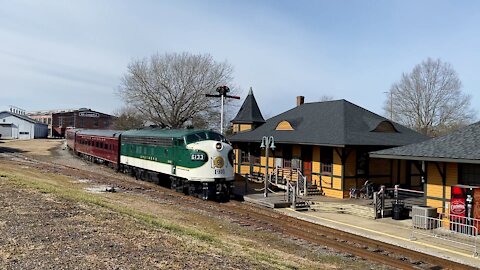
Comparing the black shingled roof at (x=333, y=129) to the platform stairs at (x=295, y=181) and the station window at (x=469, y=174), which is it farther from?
the station window at (x=469, y=174)

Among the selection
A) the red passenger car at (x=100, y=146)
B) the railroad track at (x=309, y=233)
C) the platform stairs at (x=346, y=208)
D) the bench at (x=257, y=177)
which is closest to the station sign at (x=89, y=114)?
the red passenger car at (x=100, y=146)

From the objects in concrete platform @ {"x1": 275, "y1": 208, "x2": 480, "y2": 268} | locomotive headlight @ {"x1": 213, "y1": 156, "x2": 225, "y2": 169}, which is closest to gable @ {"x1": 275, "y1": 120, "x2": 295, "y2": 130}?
locomotive headlight @ {"x1": 213, "y1": 156, "x2": 225, "y2": 169}

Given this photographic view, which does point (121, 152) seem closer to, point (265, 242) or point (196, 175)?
point (196, 175)

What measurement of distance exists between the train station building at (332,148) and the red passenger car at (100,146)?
8.41 metres

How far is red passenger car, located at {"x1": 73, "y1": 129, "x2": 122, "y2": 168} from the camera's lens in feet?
98.0

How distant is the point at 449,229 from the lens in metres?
14.9

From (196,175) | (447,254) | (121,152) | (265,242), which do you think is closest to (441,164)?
(447,254)

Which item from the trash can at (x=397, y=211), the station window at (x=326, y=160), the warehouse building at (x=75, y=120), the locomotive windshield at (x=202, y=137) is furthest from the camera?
the warehouse building at (x=75, y=120)

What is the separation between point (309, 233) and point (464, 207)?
17.4 ft

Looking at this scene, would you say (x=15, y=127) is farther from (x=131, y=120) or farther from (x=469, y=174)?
(x=469, y=174)

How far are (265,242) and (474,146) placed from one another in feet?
26.4

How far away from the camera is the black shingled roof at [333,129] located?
74.6 feet

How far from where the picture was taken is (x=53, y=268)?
23.2 feet

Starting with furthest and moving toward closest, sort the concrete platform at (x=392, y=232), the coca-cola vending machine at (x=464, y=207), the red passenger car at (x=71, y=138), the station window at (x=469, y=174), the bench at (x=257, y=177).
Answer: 1. the red passenger car at (x=71, y=138)
2. the bench at (x=257, y=177)
3. the station window at (x=469, y=174)
4. the coca-cola vending machine at (x=464, y=207)
5. the concrete platform at (x=392, y=232)
